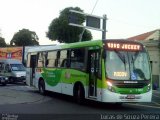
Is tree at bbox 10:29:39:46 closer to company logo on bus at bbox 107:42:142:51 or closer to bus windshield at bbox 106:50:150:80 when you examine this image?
company logo on bus at bbox 107:42:142:51

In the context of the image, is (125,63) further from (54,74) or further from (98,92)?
(54,74)

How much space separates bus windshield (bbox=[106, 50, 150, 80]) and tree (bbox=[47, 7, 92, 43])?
5686 centimetres

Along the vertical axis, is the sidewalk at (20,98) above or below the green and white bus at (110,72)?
below

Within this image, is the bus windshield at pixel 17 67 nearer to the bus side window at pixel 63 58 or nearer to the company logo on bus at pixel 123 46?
the bus side window at pixel 63 58

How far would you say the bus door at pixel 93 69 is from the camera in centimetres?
1816

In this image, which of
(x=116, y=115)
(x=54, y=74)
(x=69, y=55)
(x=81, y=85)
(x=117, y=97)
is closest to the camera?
(x=116, y=115)

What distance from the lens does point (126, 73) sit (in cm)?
1767

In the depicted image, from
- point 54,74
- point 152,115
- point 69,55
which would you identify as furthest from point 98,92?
point 152,115

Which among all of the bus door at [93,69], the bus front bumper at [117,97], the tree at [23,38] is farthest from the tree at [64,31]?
the bus front bumper at [117,97]

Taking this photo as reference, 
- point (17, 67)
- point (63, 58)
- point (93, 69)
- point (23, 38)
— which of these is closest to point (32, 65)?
point (63, 58)

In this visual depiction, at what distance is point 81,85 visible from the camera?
768 inches

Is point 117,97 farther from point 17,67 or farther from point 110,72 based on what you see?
point 17,67

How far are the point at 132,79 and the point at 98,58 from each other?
5.29 ft

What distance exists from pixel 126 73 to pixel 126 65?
1.08 ft
